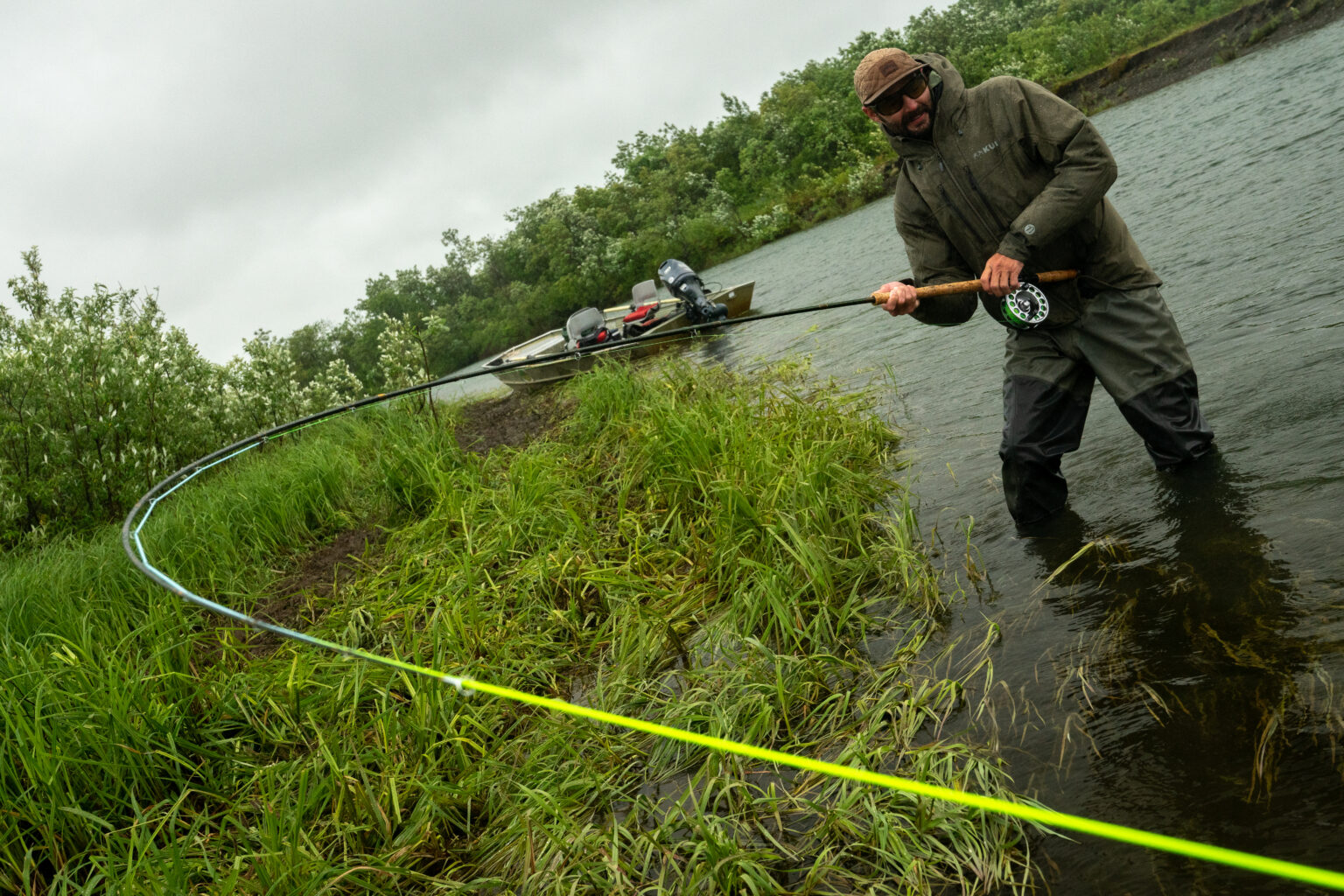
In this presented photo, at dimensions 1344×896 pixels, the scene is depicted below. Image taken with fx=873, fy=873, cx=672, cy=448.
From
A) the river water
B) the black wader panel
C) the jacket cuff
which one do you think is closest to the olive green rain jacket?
the jacket cuff

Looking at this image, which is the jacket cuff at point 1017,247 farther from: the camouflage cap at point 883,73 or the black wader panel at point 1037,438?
the camouflage cap at point 883,73

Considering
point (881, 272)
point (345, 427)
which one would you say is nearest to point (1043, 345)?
point (345, 427)

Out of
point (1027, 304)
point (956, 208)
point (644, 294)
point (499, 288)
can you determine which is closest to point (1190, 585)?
point (1027, 304)

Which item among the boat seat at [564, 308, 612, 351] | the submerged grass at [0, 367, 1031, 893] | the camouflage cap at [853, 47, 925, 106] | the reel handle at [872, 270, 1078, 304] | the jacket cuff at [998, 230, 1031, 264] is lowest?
the submerged grass at [0, 367, 1031, 893]

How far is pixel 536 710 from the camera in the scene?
4.13 m

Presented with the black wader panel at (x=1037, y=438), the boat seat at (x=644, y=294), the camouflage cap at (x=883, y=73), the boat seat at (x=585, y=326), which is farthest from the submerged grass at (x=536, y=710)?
the boat seat at (x=644, y=294)

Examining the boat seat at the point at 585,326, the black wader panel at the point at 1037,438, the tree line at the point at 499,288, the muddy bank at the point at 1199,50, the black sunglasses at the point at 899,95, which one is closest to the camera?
the black sunglasses at the point at 899,95

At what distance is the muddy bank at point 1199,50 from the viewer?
98.7 feet

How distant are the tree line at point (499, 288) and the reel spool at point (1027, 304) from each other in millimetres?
8732

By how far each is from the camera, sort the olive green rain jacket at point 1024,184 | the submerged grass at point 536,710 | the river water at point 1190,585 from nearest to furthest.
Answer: the river water at point 1190,585, the submerged grass at point 536,710, the olive green rain jacket at point 1024,184

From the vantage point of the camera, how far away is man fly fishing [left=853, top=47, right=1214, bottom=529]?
4203mm

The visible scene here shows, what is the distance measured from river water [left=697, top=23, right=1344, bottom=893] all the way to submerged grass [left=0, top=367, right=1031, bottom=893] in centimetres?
28

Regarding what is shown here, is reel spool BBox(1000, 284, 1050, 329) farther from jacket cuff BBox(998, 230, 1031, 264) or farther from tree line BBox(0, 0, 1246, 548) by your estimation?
tree line BBox(0, 0, 1246, 548)

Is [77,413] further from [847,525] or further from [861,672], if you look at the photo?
[861,672]
